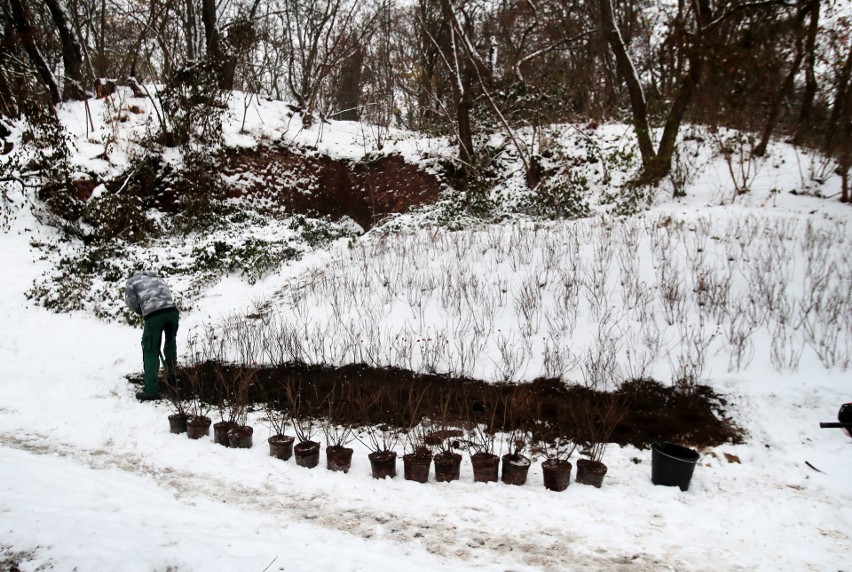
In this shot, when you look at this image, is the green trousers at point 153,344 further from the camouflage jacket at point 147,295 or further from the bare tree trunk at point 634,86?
the bare tree trunk at point 634,86

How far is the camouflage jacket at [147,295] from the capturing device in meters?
5.80

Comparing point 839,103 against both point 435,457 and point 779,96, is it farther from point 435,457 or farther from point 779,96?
point 435,457

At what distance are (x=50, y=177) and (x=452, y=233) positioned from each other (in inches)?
329

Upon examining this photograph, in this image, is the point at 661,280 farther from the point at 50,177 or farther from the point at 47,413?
the point at 50,177

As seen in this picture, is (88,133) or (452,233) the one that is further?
(88,133)

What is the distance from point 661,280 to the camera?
6855 mm

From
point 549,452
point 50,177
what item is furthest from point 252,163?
point 549,452

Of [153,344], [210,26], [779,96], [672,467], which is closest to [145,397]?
[153,344]

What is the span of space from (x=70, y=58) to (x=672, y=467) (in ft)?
53.5

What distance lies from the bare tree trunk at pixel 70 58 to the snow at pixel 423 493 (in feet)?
30.8

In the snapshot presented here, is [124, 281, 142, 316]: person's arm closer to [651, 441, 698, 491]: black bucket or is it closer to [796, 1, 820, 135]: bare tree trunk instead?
[651, 441, 698, 491]: black bucket

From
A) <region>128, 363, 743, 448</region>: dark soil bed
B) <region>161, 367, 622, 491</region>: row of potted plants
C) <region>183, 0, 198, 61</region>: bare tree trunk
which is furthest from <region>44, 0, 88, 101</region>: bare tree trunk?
<region>161, 367, 622, 491</region>: row of potted plants

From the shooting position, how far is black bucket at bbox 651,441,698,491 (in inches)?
146

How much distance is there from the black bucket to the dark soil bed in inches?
21.7
